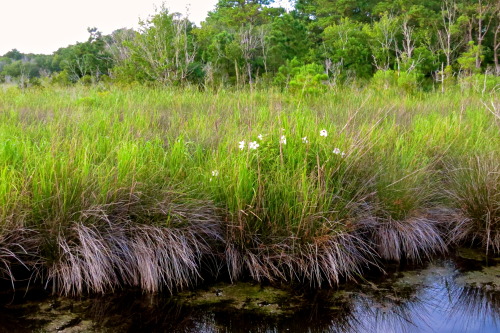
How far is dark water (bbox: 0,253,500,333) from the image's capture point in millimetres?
3195

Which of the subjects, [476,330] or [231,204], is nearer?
[476,330]

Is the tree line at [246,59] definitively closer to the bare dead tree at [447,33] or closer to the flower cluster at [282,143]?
the bare dead tree at [447,33]

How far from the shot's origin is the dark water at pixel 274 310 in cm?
320

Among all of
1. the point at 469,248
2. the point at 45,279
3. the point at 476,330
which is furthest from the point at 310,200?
the point at 45,279

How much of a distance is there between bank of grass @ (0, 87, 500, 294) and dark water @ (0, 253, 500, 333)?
157mm

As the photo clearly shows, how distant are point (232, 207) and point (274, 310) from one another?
0.91 metres

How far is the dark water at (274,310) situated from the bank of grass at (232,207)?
0.51ft

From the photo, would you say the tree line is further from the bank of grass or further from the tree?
the bank of grass

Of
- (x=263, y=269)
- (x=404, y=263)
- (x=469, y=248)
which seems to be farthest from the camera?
(x=469, y=248)

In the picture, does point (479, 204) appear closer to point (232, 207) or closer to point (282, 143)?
point (282, 143)

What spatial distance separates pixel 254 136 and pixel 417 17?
25103mm

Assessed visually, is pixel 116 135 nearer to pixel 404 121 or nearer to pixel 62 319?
pixel 62 319

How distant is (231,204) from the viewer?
3930 mm

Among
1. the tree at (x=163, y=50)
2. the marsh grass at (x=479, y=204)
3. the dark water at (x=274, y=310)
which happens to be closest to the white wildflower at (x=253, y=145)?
the dark water at (x=274, y=310)
